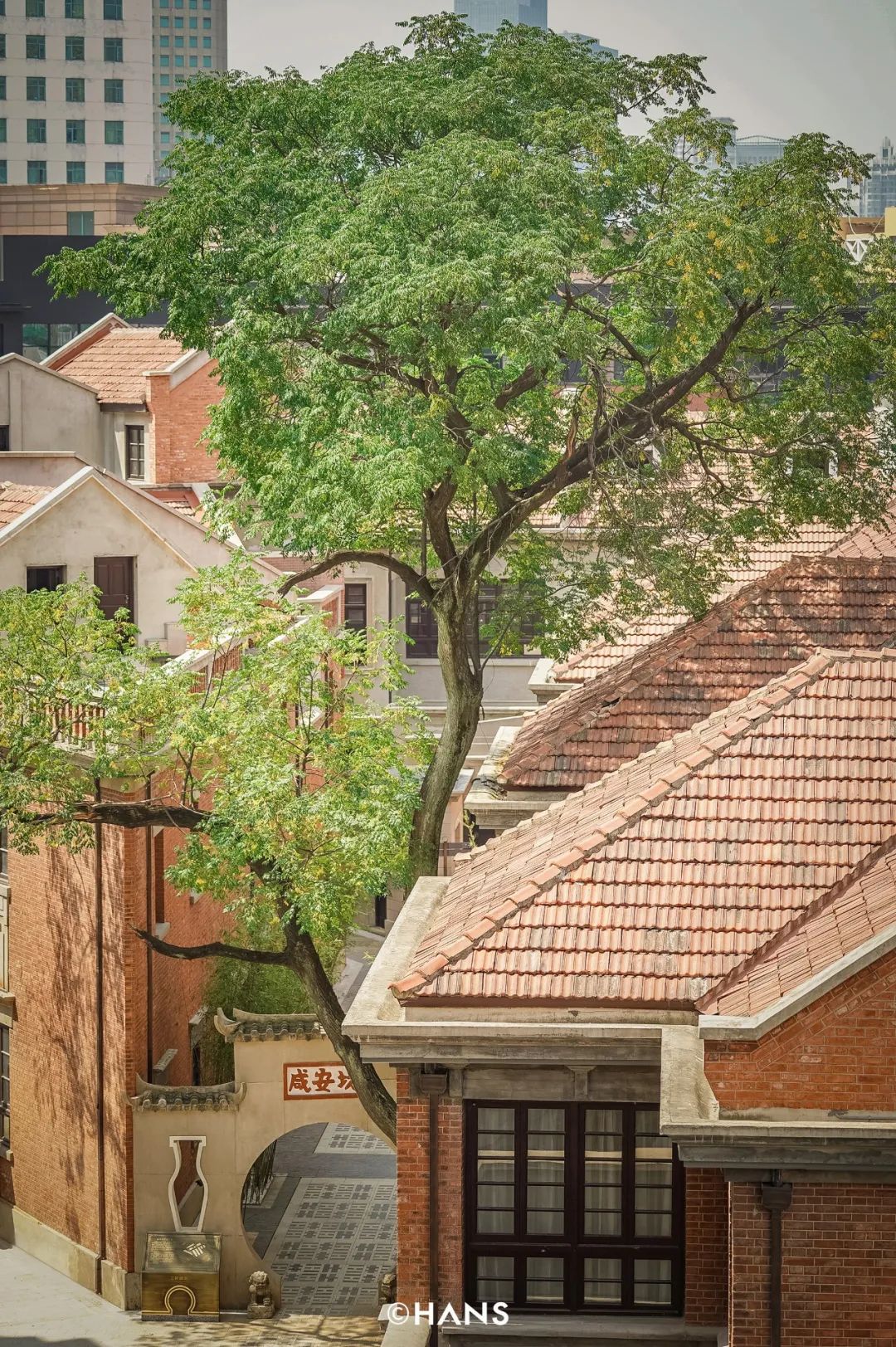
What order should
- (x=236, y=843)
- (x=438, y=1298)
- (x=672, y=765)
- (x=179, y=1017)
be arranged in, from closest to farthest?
(x=438, y=1298) → (x=672, y=765) → (x=236, y=843) → (x=179, y=1017)

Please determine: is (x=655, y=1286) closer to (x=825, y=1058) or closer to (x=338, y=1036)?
(x=825, y=1058)

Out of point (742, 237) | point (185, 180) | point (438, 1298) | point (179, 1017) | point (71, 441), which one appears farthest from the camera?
point (71, 441)

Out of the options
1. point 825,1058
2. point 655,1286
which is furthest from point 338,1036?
point 825,1058

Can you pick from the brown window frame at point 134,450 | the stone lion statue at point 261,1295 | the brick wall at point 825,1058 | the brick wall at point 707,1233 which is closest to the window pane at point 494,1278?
the brick wall at point 707,1233

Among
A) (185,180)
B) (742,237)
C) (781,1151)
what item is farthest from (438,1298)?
(185,180)

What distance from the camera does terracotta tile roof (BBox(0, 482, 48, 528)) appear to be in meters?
34.8

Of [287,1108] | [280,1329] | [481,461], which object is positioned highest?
[481,461]

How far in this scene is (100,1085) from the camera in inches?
1064

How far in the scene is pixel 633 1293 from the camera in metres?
17.2

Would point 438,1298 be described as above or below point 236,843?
below

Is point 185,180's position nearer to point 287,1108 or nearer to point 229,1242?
point 287,1108

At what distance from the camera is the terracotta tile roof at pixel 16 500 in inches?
1371

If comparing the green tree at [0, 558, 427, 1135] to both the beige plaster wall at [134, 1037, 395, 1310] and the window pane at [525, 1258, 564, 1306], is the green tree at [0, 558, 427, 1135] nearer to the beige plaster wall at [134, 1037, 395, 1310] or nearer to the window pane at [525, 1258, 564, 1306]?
the beige plaster wall at [134, 1037, 395, 1310]

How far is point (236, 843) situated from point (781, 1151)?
9.91 metres
